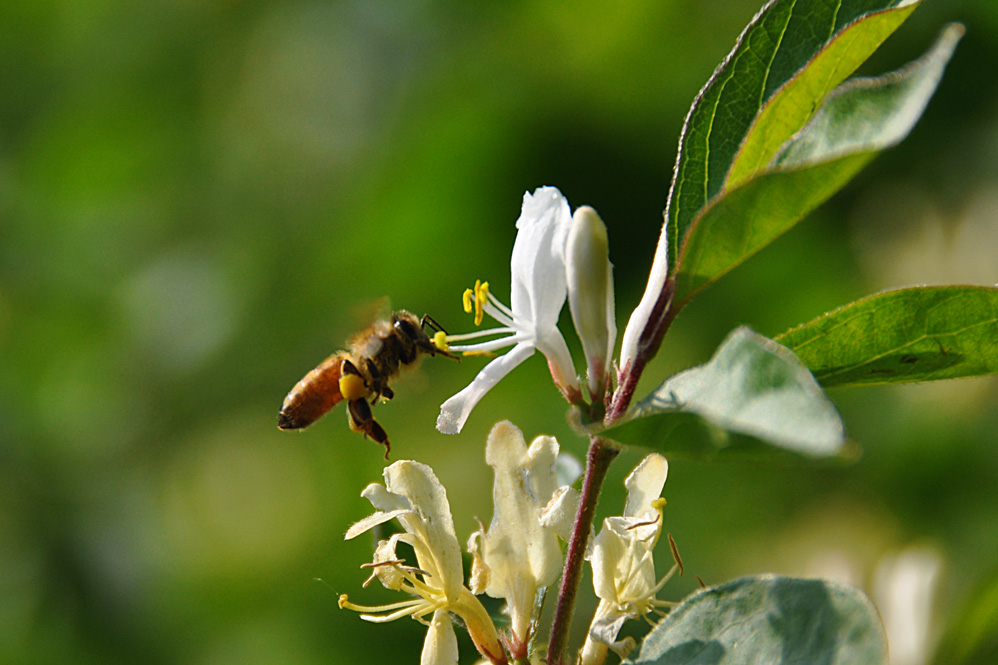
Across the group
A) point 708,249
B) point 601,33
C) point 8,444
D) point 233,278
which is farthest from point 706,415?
point 8,444

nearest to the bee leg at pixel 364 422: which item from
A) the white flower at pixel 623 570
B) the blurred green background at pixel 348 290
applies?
the white flower at pixel 623 570

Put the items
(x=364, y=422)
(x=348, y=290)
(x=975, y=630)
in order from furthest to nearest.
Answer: (x=348, y=290) → (x=975, y=630) → (x=364, y=422)

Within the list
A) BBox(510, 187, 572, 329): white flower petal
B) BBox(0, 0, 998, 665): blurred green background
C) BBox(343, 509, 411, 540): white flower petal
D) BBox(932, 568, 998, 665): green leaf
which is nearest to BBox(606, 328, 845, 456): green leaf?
BBox(510, 187, 572, 329): white flower petal

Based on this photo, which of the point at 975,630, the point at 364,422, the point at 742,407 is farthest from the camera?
the point at 975,630

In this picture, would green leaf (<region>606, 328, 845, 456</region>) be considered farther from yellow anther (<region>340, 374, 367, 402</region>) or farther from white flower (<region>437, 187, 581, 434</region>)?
yellow anther (<region>340, 374, 367, 402</region>)

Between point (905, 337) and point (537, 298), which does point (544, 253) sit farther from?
point (905, 337)

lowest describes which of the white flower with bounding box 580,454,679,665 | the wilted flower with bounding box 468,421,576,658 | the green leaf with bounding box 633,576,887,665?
the green leaf with bounding box 633,576,887,665

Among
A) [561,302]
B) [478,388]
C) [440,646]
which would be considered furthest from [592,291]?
[440,646]
